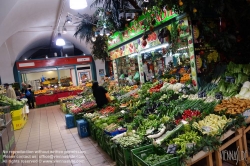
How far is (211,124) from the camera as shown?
3.11 metres

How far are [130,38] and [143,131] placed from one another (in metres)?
4.89

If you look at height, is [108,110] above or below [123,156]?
above

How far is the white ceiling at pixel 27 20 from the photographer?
284 inches

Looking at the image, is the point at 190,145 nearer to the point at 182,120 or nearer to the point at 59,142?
the point at 182,120

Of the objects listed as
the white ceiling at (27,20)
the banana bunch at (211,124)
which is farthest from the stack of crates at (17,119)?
the banana bunch at (211,124)

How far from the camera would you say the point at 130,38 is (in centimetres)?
789

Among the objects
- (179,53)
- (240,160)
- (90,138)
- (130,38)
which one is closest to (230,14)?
(179,53)

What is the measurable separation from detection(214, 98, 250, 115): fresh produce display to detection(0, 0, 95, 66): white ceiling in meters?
6.05

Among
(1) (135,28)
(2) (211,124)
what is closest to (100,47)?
(1) (135,28)

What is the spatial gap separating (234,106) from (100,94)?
413 centimetres

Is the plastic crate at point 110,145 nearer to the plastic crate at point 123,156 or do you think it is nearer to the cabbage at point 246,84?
the plastic crate at point 123,156

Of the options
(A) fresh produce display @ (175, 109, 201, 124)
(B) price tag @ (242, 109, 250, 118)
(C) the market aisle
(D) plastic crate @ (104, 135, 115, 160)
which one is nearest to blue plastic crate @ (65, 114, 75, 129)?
(C) the market aisle

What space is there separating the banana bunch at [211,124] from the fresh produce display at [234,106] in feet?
0.56

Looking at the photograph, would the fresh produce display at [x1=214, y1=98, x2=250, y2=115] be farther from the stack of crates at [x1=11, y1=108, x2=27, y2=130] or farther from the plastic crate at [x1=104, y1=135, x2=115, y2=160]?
the stack of crates at [x1=11, y1=108, x2=27, y2=130]
